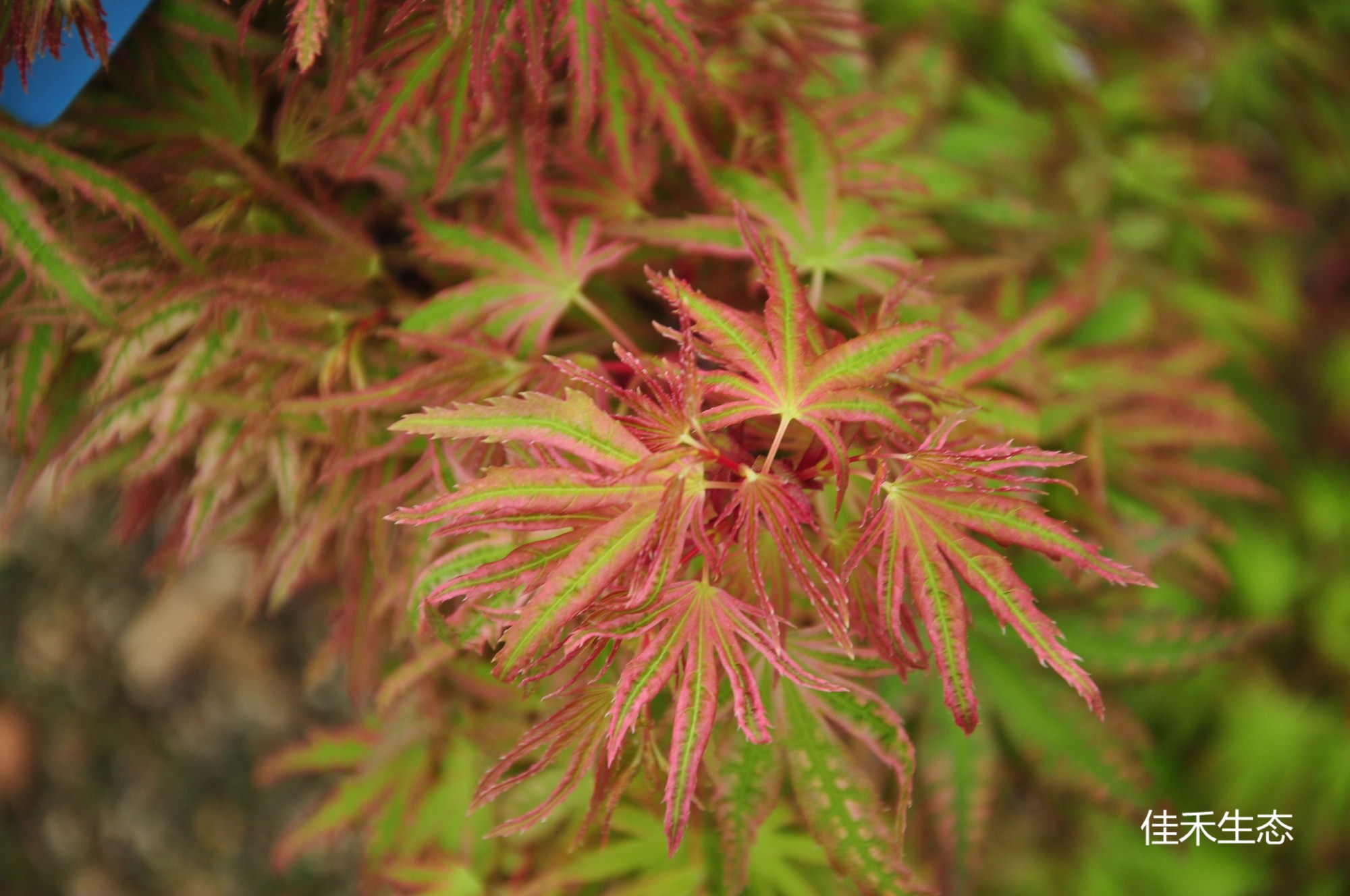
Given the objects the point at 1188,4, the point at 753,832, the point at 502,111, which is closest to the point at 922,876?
the point at 753,832

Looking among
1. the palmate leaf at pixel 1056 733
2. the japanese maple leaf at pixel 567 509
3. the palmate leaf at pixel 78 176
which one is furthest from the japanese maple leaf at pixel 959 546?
the palmate leaf at pixel 78 176

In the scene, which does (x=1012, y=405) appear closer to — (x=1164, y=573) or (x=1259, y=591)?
(x=1164, y=573)

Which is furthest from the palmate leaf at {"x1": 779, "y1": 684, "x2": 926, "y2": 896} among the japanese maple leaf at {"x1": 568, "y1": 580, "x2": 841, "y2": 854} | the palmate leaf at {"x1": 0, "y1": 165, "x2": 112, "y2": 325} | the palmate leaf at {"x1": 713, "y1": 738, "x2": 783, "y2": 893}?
the palmate leaf at {"x1": 0, "y1": 165, "x2": 112, "y2": 325}

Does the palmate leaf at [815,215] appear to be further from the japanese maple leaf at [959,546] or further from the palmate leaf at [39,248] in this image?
the palmate leaf at [39,248]

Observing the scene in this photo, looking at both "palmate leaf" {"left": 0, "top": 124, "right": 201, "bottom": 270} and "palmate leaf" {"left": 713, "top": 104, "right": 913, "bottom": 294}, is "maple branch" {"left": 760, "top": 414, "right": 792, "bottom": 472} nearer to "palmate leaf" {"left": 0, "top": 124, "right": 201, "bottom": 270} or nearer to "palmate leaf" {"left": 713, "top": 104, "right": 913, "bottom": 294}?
"palmate leaf" {"left": 713, "top": 104, "right": 913, "bottom": 294}

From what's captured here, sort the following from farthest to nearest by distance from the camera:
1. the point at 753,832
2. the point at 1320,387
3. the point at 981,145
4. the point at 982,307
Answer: the point at 1320,387 < the point at 981,145 < the point at 982,307 < the point at 753,832
